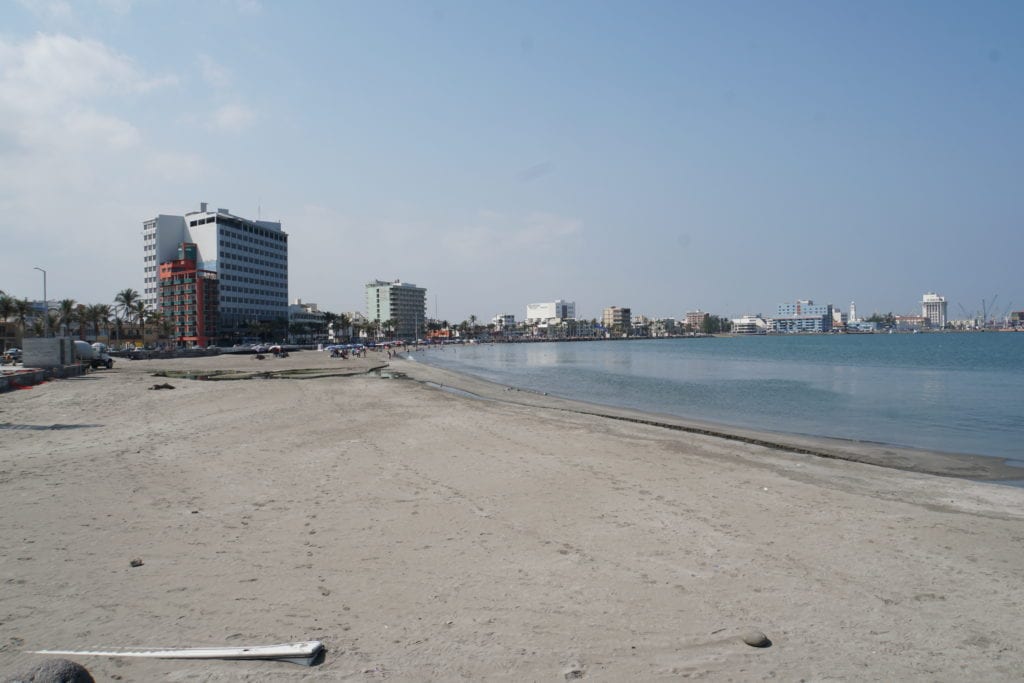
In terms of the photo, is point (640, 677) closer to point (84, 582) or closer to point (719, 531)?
point (719, 531)

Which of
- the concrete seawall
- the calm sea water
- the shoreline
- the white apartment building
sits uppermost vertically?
the white apartment building

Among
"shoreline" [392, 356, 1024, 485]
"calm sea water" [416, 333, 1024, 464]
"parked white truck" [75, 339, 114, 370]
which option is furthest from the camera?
"parked white truck" [75, 339, 114, 370]

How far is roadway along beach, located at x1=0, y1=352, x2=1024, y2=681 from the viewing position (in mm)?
4609

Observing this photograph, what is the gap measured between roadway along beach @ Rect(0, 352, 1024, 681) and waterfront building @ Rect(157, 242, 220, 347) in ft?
384

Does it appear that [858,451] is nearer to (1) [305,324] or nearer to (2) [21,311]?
(2) [21,311]

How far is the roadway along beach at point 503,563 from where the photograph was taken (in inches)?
181

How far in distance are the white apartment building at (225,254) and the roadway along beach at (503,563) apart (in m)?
125

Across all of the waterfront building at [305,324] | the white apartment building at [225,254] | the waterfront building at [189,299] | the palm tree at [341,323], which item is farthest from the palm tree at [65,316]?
the palm tree at [341,323]

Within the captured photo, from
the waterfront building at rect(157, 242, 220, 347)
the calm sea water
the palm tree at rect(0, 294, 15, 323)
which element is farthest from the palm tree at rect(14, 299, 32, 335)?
the calm sea water

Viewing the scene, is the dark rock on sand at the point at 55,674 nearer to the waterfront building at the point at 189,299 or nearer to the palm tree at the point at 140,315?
the palm tree at the point at 140,315

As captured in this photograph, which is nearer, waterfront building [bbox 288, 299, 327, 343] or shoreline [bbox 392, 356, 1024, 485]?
shoreline [bbox 392, 356, 1024, 485]

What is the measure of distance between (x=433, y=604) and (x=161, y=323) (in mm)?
122501

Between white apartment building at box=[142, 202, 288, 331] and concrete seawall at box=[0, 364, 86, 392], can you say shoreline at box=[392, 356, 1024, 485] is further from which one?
white apartment building at box=[142, 202, 288, 331]

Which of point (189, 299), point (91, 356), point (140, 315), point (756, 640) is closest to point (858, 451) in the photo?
point (756, 640)
